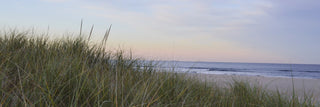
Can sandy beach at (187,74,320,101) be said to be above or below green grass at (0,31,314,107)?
below

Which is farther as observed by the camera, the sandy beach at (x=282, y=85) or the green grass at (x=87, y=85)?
the sandy beach at (x=282, y=85)

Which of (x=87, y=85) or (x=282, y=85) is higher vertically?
(x=87, y=85)

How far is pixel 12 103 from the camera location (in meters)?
1.36

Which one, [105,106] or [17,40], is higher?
[17,40]

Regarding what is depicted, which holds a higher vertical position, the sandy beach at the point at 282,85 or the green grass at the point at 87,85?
the green grass at the point at 87,85

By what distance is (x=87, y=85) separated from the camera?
5.34ft

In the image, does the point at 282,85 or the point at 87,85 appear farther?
the point at 282,85

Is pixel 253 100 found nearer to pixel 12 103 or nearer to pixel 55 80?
pixel 55 80

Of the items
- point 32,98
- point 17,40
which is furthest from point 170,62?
point 32,98

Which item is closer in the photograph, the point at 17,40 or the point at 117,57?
the point at 17,40

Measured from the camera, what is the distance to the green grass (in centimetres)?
145

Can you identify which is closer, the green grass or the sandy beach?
the green grass

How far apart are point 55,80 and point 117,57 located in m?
2.36

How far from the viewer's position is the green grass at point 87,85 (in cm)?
145
